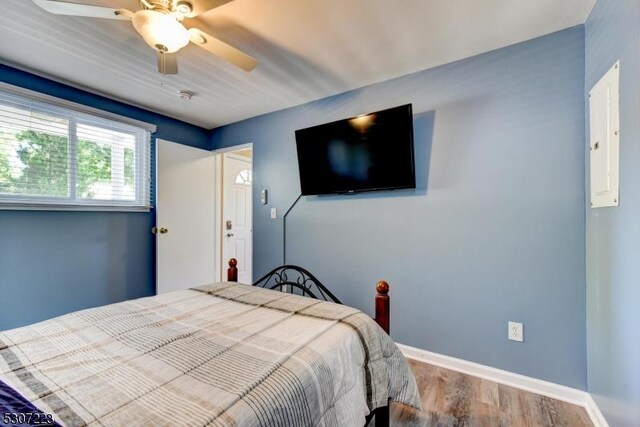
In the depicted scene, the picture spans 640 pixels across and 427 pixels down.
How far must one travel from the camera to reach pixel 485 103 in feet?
6.69

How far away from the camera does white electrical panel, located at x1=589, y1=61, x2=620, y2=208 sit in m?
1.35

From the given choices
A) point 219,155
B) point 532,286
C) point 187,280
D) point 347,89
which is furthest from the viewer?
point 219,155

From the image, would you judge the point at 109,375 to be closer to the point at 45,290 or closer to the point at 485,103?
the point at 45,290

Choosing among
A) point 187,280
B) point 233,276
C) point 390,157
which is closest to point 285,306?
point 233,276

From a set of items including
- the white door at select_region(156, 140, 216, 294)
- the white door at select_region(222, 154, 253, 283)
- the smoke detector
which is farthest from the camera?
the white door at select_region(222, 154, 253, 283)

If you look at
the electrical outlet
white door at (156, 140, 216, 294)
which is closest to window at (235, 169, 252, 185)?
white door at (156, 140, 216, 294)

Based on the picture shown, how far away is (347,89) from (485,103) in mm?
1152

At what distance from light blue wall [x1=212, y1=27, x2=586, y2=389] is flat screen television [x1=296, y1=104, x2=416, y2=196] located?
0.15 m

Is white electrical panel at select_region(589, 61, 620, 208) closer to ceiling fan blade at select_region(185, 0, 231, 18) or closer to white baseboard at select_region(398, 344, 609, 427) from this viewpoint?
white baseboard at select_region(398, 344, 609, 427)

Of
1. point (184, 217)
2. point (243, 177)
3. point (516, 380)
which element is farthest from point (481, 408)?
point (243, 177)

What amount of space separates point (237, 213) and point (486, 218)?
10.8 feet

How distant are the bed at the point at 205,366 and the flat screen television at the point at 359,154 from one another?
3.75ft

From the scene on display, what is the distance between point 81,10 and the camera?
4.26ft

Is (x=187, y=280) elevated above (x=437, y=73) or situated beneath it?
situated beneath
